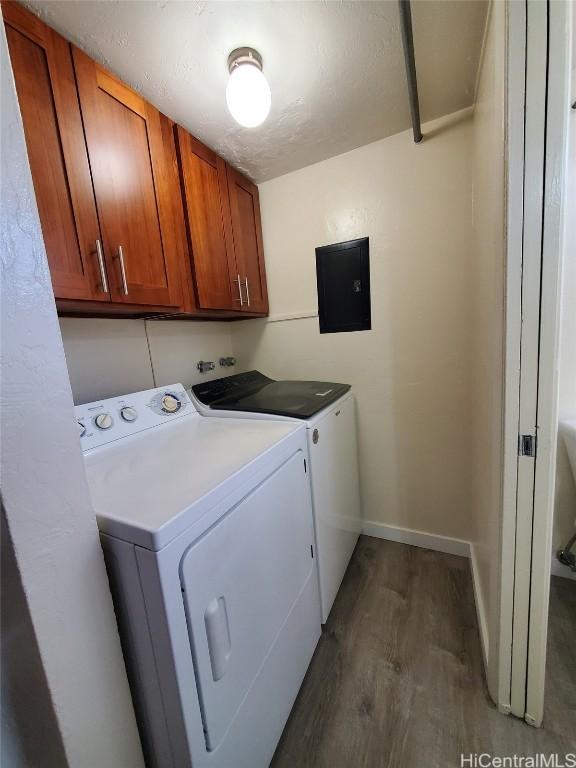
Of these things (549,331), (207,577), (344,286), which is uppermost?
(344,286)

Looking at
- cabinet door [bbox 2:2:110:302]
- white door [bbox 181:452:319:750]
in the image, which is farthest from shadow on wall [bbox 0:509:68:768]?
cabinet door [bbox 2:2:110:302]

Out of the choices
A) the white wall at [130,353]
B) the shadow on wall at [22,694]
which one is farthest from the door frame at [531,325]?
the white wall at [130,353]

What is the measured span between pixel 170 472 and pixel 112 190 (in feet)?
3.38

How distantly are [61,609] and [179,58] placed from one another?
1682mm

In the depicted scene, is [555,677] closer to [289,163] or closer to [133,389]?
[133,389]

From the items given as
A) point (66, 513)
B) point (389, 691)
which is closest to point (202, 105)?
point (66, 513)

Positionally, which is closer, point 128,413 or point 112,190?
point 112,190

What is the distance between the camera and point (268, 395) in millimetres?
1611

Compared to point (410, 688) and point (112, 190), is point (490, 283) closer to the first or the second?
point (112, 190)

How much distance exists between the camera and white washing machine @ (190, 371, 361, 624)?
1.29m

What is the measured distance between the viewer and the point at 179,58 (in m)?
1.04

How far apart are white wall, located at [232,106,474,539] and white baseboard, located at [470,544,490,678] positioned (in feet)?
0.53

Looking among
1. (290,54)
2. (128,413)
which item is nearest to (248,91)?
(290,54)

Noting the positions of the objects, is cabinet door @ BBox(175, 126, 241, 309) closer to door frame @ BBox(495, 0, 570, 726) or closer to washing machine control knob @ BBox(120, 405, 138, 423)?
washing machine control knob @ BBox(120, 405, 138, 423)
